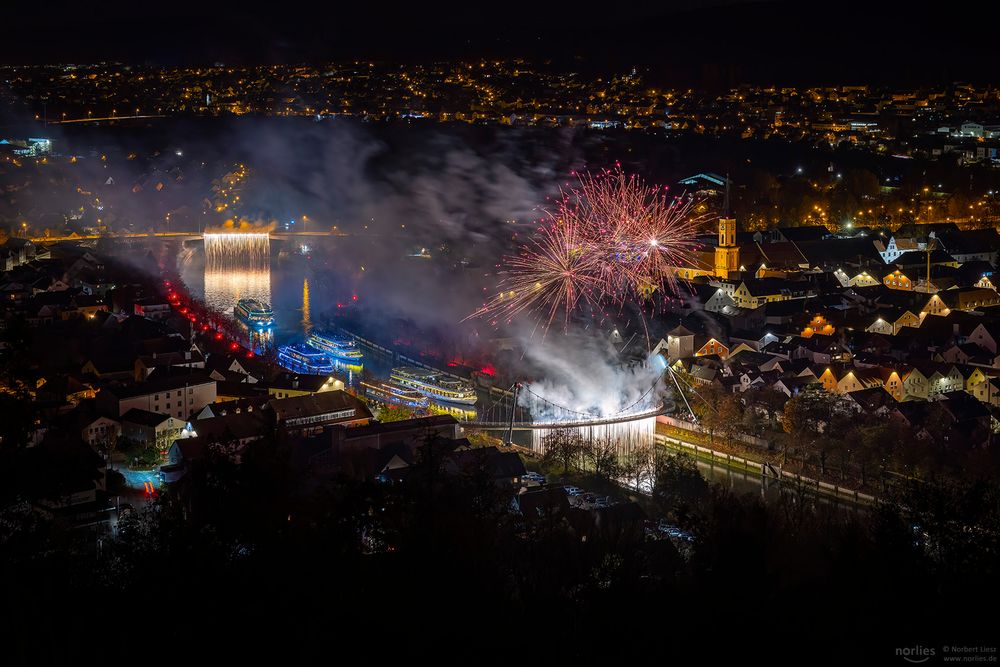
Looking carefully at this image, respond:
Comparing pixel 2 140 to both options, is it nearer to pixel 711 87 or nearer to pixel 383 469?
pixel 711 87

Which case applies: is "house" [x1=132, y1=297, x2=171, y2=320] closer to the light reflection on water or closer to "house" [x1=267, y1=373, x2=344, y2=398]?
the light reflection on water

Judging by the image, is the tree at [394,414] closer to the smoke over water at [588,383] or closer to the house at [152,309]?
the smoke over water at [588,383]

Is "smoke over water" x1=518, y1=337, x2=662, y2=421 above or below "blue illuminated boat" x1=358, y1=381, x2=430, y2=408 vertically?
above

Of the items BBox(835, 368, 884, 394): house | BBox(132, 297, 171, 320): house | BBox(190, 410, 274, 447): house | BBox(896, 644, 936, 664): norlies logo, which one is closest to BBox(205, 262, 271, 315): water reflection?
BBox(132, 297, 171, 320): house

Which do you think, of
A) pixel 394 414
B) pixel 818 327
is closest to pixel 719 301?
pixel 818 327

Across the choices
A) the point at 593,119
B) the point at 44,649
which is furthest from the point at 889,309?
the point at 593,119

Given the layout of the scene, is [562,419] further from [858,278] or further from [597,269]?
[858,278]
